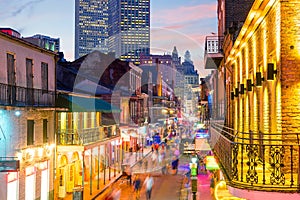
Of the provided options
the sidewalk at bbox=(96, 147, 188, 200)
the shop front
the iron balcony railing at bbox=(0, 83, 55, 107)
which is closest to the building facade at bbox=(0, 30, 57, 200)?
the iron balcony railing at bbox=(0, 83, 55, 107)

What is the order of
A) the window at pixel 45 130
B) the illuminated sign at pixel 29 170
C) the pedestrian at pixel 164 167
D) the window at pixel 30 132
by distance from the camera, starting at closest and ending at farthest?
the illuminated sign at pixel 29 170
the window at pixel 30 132
the window at pixel 45 130
the pedestrian at pixel 164 167

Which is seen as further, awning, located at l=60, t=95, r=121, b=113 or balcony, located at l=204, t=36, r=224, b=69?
balcony, located at l=204, t=36, r=224, b=69

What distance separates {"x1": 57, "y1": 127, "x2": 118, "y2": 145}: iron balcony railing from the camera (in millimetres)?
26339

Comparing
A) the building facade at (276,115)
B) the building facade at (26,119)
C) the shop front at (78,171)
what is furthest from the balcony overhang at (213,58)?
the building facade at (276,115)

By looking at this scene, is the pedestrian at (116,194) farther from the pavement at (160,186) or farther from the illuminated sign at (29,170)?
the illuminated sign at (29,170)

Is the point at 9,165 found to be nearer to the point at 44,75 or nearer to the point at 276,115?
the point at 44,75

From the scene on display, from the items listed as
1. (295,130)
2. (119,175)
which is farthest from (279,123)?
(119,175)

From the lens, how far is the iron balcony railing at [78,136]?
86.4 ft

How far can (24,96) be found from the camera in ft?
68.3

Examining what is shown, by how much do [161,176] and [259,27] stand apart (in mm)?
25709

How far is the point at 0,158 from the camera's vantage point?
18.0m

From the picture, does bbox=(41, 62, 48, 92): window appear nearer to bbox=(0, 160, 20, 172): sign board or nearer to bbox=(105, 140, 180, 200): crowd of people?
bbox=(0, 160, 20, 172): sign board

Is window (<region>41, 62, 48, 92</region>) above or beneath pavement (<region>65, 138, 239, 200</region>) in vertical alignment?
above

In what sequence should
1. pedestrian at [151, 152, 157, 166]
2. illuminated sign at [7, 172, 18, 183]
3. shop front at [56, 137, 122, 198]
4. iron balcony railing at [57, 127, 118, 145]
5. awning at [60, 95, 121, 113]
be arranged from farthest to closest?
pedestrian at [151, 152, 157, 166] → shop front at [56, 137, 122, 198] → awning at [60, 95, 121, 113] → iron balcony railing at [57, 127, 118, 145] → illuminated sign at [7, 172, 18, 183]
